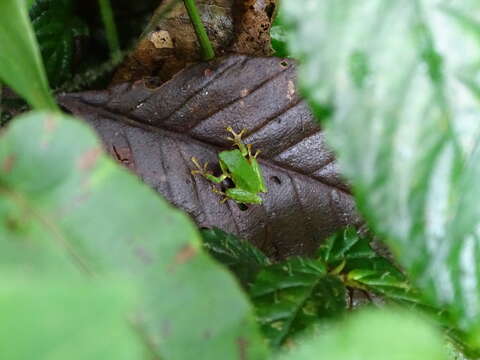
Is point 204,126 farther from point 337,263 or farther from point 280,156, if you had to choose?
point 337,263

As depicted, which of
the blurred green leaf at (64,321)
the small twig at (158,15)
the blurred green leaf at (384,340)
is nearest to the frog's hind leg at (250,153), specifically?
the small twig at (158,15)

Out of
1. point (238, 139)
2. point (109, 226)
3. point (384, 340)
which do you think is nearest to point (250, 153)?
point (238, 139)

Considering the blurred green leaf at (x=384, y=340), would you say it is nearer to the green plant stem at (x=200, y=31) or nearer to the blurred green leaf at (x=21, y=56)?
the blurred green leaf at (x=21, y=56)

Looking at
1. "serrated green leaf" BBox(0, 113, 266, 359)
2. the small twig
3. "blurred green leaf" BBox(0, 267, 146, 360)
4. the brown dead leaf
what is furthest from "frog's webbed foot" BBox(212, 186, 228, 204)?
"blurred green leaf" BBox(0, 267, 146, 360)

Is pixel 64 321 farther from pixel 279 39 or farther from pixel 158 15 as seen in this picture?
pixel 158 15

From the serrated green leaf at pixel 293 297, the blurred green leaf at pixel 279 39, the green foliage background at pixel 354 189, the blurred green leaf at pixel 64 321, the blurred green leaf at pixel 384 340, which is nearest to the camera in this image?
the blurred green leaf at pixel 64 321

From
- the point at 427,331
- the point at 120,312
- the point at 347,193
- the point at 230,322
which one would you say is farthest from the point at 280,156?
the point at 120,312
